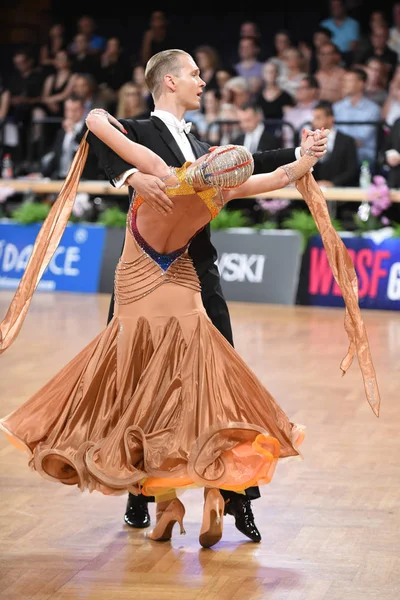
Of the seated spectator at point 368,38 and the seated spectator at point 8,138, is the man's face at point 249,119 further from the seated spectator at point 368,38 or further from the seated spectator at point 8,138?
the seated spectator at point 8,138

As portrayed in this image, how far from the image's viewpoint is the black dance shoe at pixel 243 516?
12.3 feet

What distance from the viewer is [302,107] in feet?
34.9

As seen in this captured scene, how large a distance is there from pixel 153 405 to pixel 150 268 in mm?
467

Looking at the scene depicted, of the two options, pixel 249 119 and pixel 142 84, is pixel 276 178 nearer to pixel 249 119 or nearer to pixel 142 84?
pixel 249 119

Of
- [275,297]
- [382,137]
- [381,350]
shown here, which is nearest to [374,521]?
[381,350]

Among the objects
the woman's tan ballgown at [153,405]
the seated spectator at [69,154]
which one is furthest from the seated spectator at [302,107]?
the woman's tan ballgown at [153,405]

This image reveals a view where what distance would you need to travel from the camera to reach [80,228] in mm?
10492

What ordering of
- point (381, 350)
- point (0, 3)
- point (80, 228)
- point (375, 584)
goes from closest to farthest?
1. point (375, 584)
2. point (381, 350)
3. point (80, 228)
4. point (0, 3)

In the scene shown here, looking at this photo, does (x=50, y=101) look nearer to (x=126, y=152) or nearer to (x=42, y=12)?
(x=42, y=12)

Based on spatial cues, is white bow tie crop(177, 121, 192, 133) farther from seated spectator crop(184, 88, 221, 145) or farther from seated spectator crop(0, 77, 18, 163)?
seated spectator crop(0, 77, 18, 163)

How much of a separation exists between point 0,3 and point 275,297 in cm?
680

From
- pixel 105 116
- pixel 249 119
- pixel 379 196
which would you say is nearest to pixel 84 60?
pixel 249 119

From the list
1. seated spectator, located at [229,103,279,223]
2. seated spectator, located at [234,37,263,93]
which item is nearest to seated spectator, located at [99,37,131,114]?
seated spectator, located at [234,37,263,93]

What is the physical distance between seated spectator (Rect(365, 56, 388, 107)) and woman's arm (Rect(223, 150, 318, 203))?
23.3 feet
